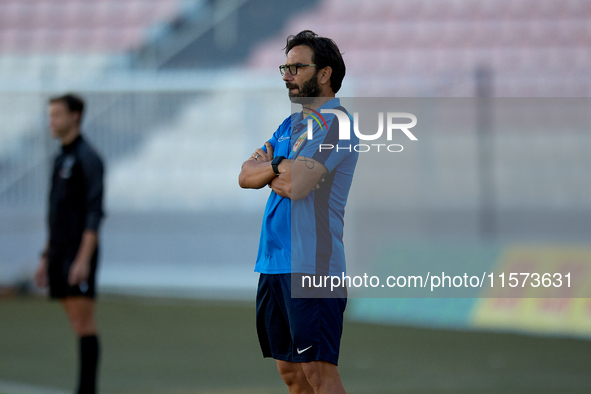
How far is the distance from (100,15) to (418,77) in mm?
7373

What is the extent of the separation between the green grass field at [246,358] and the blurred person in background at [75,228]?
48cm

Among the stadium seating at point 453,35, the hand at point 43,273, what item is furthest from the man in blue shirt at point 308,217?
the stadium seating at point 453,35

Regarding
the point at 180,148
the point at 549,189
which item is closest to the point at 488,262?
the point at 549,189

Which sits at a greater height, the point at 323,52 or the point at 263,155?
the point at 323,52

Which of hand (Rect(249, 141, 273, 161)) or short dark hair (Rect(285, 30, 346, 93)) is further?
hand (Rect(249, 141, 273, 161))

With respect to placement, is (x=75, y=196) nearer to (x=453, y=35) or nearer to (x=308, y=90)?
(x=308, y=90)

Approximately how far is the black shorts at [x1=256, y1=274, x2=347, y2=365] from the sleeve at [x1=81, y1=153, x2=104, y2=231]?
1.92 m

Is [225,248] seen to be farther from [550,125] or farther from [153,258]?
[550,125]

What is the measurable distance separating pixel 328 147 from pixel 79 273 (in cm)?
223

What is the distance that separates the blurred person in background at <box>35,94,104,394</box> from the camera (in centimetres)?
475

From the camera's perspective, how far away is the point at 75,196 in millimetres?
4891

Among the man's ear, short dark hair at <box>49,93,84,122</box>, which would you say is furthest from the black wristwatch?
short dark hair at <box>49,93,84,122</box>

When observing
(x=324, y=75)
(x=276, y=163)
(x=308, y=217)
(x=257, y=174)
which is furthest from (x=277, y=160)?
(x=324, y=75)

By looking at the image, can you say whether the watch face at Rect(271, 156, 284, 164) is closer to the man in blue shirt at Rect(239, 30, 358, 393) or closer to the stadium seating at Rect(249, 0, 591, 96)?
the man in blue shirt at Rect(239, 30, 358, 393)
